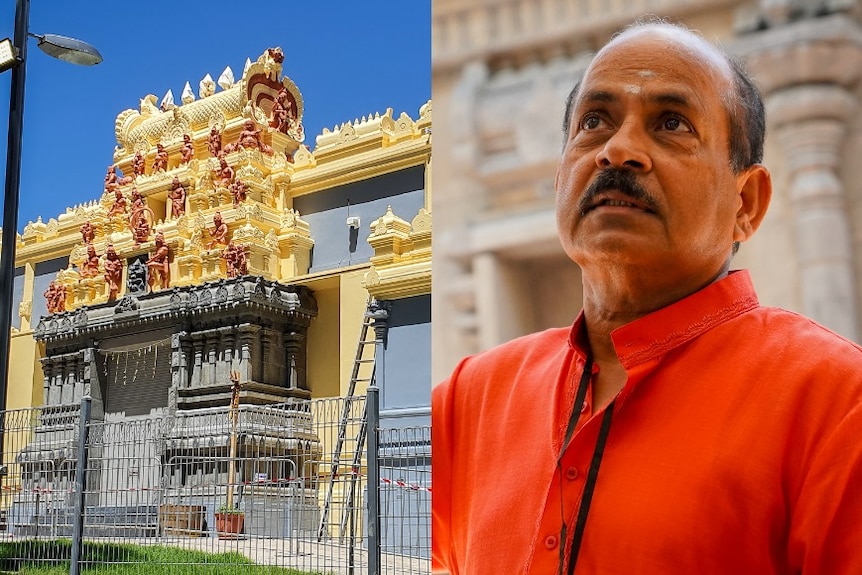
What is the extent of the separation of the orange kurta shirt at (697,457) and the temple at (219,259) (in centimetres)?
310

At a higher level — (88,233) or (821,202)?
(88,233)

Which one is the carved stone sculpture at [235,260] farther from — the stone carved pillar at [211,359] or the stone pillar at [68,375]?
the stone pillar at [68,375]

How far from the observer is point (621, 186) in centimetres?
31

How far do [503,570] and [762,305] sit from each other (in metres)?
0.12

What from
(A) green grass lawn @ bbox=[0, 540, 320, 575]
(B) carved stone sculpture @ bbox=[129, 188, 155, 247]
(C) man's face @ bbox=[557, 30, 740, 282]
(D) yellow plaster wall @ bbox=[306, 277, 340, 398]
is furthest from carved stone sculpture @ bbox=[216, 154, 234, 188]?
(C) man's face @ bbox=[557, 30, 740, 282]

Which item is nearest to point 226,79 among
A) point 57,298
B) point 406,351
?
point 57,298

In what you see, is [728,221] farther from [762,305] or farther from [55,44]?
[55,44]

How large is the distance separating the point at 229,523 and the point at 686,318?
6.52ft

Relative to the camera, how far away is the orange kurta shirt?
0.89ft

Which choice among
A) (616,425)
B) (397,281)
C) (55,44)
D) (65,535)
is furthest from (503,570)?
(397,281)

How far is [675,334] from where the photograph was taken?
1.02 feet

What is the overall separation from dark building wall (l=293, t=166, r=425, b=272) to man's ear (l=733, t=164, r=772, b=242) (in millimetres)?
3620

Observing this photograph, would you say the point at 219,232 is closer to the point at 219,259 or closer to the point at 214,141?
the point at 219,259

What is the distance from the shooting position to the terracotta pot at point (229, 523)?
2.12 m
